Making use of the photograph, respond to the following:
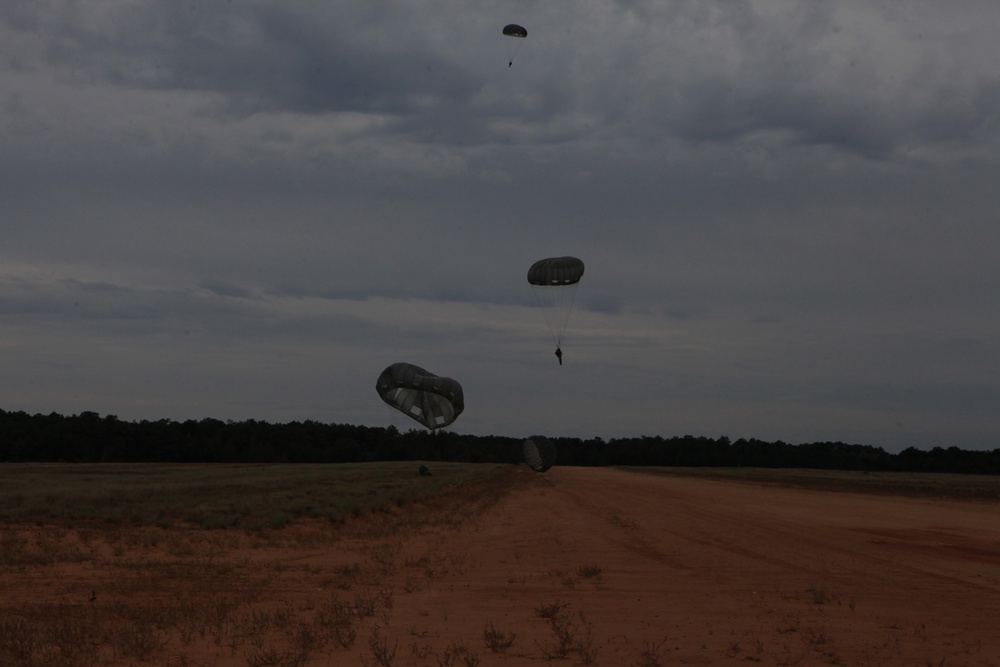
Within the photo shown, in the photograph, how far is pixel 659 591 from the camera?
14500mm

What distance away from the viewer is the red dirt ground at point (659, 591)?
33.8ft

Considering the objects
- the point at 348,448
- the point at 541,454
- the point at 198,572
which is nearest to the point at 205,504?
the point at 198,572

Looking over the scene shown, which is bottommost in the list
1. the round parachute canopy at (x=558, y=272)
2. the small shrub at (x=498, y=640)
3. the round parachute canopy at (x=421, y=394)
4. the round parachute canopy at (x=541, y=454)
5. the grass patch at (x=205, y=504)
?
the small shrub at (x=498, y=640)

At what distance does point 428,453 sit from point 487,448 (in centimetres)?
1463

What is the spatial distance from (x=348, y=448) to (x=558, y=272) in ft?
244

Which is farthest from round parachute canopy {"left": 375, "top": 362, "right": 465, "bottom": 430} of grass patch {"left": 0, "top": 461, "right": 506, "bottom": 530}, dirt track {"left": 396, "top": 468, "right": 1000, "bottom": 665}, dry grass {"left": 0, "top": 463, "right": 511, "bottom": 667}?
dirt track {"left": 396, "top": 468, "right": 1000, "bottom": 665}

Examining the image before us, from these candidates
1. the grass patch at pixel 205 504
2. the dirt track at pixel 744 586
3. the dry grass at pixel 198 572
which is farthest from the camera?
the grass patch at pixel 205 504

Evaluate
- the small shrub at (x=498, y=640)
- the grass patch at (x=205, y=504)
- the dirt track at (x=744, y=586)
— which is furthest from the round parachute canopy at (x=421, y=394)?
the small shrub at (x=498, y=640)

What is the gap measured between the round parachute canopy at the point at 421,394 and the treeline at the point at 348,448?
5598 cm

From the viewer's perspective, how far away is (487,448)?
12950cm

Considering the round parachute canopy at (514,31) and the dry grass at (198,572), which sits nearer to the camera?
the dry grass at (198,572)

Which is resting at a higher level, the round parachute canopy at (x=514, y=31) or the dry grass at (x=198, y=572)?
the round parachute canopy at (x=514, y=31)

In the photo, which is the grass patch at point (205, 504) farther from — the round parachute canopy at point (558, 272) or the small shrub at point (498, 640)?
the small shrub at point (498, 640)

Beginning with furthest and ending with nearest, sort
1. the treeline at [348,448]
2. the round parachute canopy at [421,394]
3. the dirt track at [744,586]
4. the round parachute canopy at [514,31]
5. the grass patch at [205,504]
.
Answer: the treeline at [348,448]
the round parachute canopy at [421,394]
the round parachute canopy at [514,31]
the grass patch at [205,504]
the dirt track at [744,586]
